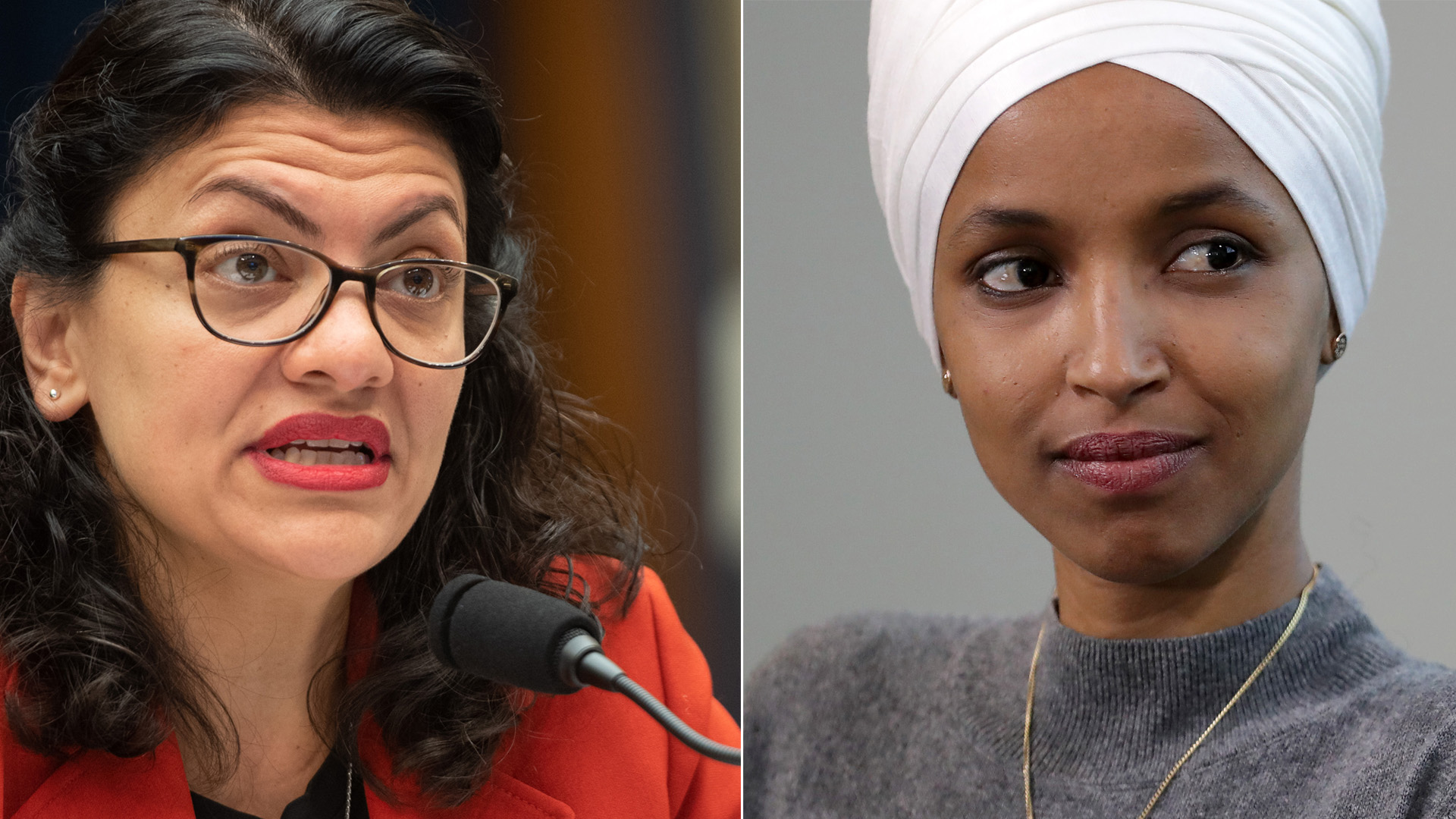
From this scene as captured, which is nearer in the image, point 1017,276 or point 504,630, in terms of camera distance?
point 504,630

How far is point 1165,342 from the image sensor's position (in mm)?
1030

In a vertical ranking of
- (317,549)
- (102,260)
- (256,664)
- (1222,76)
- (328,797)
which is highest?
(1222,76)

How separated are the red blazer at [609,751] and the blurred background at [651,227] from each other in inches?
1.2

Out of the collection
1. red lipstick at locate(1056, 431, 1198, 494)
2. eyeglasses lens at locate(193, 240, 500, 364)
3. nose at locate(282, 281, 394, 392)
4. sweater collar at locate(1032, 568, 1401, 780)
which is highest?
eyeglasses lens at locate(193, 240, 500, 364)

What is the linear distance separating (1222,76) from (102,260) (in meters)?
0.83

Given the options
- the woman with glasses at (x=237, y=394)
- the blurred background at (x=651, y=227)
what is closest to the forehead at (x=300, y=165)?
the woman with glasses at (x=237, y=394)

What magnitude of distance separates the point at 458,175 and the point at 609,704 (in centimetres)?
49

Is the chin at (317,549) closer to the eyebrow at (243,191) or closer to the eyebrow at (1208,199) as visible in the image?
the eyebrow at (243,191)

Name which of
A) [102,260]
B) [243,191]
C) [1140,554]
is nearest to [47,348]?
[102,260]

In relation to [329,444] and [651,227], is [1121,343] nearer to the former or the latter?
[651,227]

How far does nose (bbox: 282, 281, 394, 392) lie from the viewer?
0.98 meters

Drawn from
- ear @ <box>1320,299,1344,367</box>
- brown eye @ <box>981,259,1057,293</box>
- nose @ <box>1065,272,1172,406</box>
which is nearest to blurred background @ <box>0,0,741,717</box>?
brown eye @ <box>981,259,1057,293</box>

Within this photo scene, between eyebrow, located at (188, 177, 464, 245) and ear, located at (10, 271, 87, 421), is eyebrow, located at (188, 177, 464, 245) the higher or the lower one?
the higher one

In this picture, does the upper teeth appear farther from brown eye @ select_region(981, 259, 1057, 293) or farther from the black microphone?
brown eye @ select_region(981, 259, 1057, 293)
